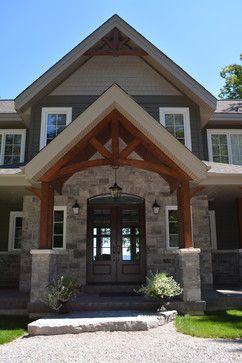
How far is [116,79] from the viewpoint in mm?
11594

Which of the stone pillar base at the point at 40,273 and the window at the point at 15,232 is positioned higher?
the window at the point at 15,232

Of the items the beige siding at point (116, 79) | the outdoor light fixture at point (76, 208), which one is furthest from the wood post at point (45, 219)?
the beige siding at point (116, 79)

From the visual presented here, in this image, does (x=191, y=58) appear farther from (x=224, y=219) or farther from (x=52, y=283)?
(x=52, y=283)

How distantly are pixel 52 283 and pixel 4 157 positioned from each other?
5.58 m

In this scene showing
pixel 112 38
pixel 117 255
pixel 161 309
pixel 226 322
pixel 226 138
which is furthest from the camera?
pixel 226 138

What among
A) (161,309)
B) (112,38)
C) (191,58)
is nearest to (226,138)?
(191,58)

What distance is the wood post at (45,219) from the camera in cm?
781

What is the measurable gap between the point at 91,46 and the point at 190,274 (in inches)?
286

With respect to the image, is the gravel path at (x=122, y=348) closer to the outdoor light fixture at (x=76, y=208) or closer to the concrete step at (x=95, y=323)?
the concrete step at (x=95, y=323)

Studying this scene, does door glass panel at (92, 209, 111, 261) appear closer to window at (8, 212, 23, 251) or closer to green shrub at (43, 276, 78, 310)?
green shrub at (43, 276, 78, 310)

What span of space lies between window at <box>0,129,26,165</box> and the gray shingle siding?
1112mm

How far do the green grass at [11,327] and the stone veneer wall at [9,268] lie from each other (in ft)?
15.0

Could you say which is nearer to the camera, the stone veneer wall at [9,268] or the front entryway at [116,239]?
the front entryway at [116,239]

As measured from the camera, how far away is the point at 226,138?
12367 mm
